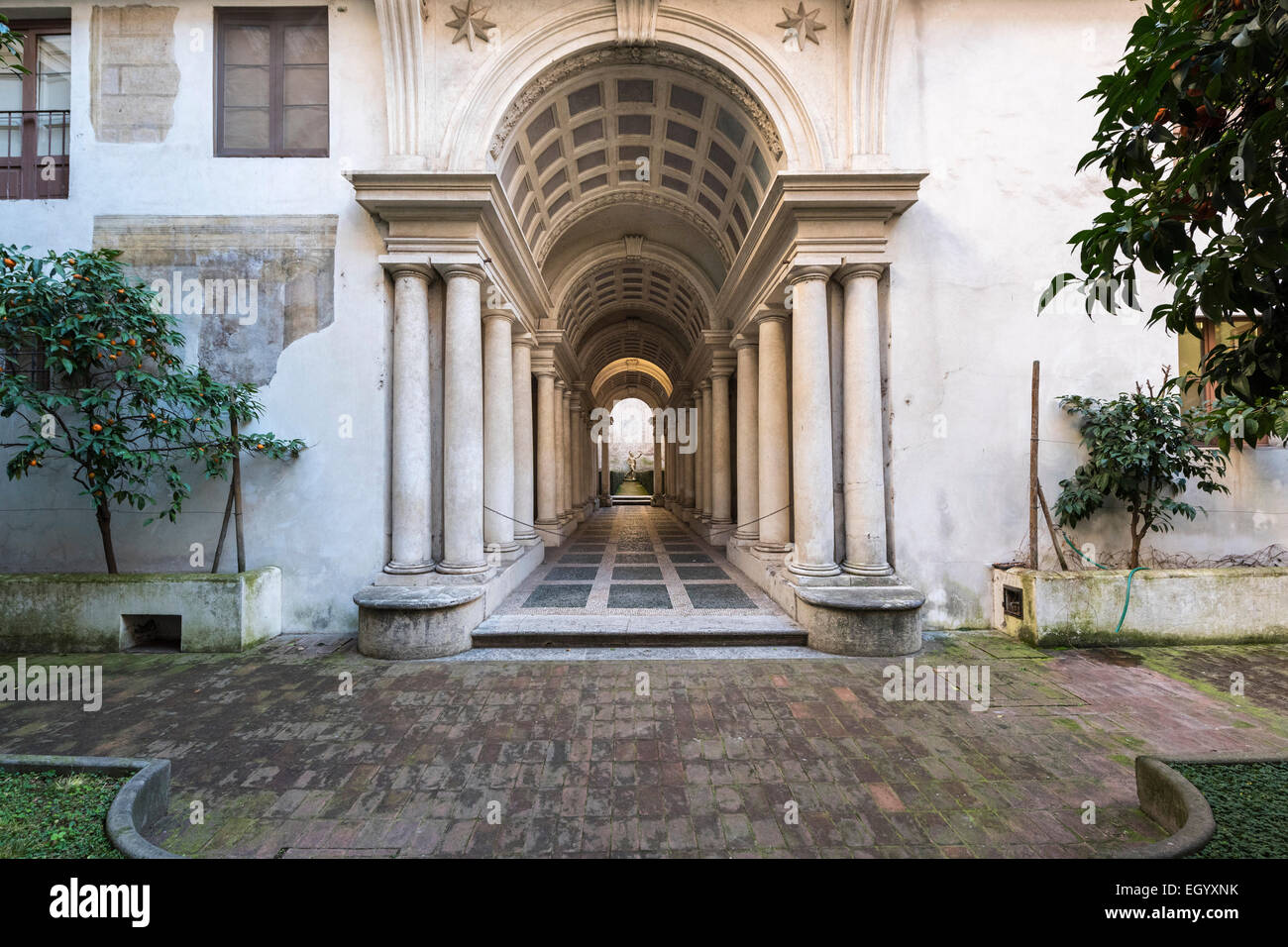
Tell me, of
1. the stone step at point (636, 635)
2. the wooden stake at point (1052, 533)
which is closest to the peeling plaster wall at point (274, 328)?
the stone step at point (636, 635)

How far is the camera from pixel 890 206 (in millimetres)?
6824

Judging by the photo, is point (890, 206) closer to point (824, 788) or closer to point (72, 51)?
point (824, 788)

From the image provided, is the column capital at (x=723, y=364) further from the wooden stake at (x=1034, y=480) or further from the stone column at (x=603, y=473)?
the stone column at (x=603, y=473)

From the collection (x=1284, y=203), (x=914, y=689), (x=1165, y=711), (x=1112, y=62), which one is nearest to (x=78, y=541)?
(x=914, y=689)

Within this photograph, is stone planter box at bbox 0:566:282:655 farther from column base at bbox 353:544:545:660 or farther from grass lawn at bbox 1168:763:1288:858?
grass lawn at bbox 1168:763:1288:858

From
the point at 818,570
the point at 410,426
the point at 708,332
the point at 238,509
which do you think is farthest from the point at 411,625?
the point at 708,332

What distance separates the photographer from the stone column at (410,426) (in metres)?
6.92

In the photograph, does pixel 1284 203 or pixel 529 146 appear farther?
pixel 529 146

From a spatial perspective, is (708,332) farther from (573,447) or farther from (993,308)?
(573,447)

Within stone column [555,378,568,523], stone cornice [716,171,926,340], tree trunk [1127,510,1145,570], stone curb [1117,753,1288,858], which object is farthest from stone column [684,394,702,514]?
stone curb [1117,753,1288,858]

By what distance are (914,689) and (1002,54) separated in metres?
8.75

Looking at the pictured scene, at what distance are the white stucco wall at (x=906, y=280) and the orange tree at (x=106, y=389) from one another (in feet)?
1.74

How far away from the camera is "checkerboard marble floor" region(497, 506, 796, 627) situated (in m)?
7.25

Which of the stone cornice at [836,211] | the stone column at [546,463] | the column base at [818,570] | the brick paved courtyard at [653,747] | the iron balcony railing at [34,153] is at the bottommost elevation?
the brick paved courtyard at [653,747]
